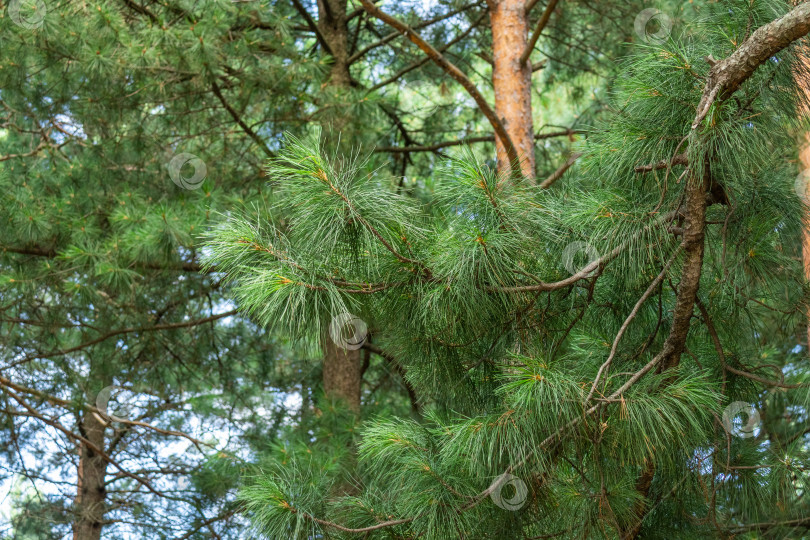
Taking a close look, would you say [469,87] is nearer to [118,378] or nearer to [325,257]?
[325,257]

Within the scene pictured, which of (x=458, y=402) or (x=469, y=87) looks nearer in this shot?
(x=458, y=402)

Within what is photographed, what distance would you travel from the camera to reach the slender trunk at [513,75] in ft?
15.3

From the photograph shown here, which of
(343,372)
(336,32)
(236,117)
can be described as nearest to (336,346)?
(343,372)

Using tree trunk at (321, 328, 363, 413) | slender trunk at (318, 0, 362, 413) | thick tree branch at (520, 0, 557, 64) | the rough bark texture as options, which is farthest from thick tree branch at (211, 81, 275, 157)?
the rough bark texture

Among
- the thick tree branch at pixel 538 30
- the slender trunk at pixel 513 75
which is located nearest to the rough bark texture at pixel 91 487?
the slender trunk at pixel 513 75

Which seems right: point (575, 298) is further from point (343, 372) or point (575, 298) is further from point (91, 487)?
point (91, 487)

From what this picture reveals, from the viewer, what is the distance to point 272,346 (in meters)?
7.71

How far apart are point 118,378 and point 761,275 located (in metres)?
5.68

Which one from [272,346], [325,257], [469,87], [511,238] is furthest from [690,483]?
[272,346]

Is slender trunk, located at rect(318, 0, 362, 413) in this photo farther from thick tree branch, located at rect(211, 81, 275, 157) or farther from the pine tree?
the pine tree

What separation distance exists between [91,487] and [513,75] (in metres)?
6.12

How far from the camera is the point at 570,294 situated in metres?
2.87

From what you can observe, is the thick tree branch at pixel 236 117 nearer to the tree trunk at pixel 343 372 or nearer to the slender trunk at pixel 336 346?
the slender trunk at pixel 336 346

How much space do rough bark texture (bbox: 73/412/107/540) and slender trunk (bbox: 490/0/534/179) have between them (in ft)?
15.0
